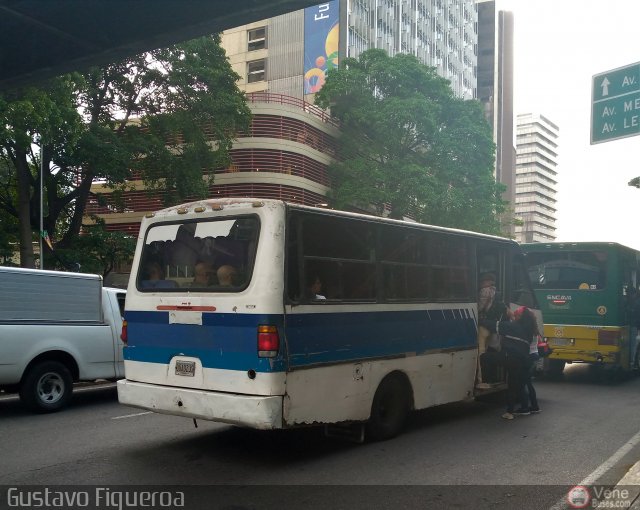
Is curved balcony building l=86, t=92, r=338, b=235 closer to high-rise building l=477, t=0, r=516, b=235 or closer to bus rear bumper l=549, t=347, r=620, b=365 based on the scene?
bus rear bumper l=549, t=347, r=620, b=365

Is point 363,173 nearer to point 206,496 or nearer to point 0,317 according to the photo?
point 0,317

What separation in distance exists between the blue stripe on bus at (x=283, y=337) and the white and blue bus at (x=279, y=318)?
13 millimetres

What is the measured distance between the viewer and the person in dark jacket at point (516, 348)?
9.39m

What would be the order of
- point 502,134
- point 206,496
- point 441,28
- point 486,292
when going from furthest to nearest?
point 502,134 < point 441,28 < point 486,292 < point 206,496

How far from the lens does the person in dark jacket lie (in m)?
9.39

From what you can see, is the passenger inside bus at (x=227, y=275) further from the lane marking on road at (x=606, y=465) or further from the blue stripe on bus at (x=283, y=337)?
the lane marking on road at (x=606, y=465)

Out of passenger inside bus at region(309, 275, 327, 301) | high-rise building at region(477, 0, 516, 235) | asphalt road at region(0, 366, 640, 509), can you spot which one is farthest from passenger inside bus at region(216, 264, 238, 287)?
high-rise building at region(477, 0, 516, 235)

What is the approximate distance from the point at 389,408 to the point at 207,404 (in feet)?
8.04

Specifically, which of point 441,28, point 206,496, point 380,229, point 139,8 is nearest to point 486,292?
point 380,229

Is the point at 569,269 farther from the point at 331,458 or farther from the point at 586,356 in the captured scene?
the point at 331,458

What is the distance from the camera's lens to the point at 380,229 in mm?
7906

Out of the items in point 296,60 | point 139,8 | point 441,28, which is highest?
point 441,28

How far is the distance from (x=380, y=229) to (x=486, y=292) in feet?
9.32

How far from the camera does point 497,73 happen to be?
106m
